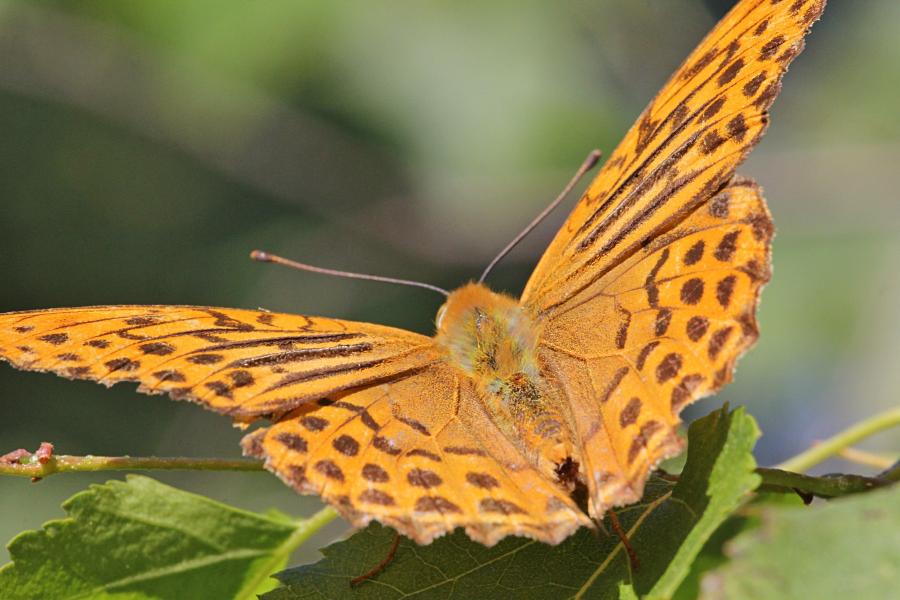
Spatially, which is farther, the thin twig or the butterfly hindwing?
the thin twig

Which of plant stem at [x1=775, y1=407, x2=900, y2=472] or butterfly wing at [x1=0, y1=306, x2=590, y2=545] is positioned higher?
butterfly wing at [x1=0, y1=306, x2=590, y2=545]

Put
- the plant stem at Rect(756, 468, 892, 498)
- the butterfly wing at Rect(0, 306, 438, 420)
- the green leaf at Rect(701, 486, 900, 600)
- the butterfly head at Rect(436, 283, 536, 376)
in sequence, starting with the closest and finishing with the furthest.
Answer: the green leaf at Rect(701, 486, 900, 600) → the plant stem at Rect(756, 468, 892, 498) → the butterfly wing at Rect(0, 306, 438, 420) → the butterfly head at Rect(436, 283, 536, 376)

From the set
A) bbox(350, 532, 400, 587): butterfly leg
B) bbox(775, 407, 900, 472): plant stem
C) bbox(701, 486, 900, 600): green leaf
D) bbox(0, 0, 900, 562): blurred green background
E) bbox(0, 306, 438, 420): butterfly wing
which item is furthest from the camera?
bbox(0, 0, 900, 562): blurred green background

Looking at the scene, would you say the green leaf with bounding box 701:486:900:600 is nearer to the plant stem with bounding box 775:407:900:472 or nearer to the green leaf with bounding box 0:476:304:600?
the plant stem with bounding box 775:407:900:472

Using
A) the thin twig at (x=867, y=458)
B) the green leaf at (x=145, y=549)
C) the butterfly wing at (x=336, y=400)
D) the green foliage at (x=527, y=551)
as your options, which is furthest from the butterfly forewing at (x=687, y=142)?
the green leaf at (x=145, y=549)

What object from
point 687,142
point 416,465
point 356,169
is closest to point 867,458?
point 687,142

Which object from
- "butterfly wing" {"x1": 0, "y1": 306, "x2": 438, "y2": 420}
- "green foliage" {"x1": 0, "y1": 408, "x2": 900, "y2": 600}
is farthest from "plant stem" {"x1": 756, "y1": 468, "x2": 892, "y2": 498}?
"butterfly wing" {"x1": 0, "y1": 306, "x2": 438, "y2": 420}

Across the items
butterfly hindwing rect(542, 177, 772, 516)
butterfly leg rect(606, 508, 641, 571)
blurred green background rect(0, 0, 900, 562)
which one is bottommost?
butterfly leg rect(606, 508, 641, 571)
